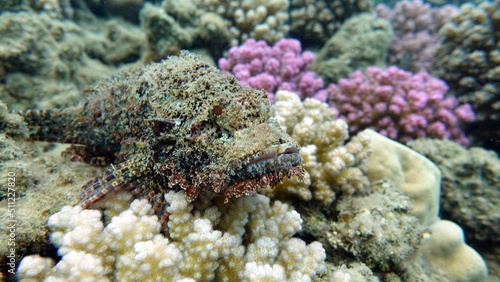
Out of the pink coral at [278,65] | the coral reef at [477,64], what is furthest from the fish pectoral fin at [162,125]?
the coral reef at [477,64]

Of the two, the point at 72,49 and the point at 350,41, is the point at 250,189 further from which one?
the point at 350,41

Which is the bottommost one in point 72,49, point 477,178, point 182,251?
point 477,178

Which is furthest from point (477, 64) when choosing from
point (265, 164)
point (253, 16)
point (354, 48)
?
point (265, 164)

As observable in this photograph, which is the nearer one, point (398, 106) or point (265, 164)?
point (265, 164)

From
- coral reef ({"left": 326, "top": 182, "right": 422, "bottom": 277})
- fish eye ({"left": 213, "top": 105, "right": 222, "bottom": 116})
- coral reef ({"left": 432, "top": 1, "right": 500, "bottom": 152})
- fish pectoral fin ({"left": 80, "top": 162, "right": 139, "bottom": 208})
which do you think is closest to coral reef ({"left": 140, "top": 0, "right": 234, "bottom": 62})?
fish pectoral fin ({"left": 80, "top": 162, "right": 139, "bottom": 208})

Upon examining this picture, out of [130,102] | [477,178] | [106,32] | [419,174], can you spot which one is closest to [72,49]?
[106,32]

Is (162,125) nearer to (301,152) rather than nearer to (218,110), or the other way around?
(218,110)

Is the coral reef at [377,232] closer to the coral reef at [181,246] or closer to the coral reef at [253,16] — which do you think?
the coral reef at [181,246]
